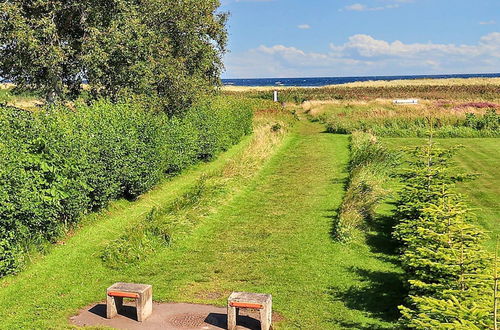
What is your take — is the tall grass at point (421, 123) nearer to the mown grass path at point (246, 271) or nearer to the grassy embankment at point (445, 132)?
the grassy embankment at point (445, 132)

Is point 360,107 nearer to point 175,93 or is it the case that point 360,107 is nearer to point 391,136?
point 391,136

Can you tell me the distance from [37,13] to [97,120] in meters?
8.49

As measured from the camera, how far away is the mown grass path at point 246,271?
827cm

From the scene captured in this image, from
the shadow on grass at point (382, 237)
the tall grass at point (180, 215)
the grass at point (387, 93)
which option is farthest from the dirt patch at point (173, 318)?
the grass at point (387, 93)

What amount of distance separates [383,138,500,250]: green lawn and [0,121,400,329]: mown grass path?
8.27 feet

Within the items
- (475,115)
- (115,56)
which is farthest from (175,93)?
(475,115)

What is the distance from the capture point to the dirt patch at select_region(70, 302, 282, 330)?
7.73m

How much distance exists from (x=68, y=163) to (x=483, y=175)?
→ 1574 cm

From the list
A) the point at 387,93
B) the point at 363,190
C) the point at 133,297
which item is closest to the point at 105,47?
the point at 363,190

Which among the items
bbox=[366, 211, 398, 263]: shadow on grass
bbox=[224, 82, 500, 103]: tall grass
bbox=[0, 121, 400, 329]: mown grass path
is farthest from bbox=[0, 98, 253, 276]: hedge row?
bbox=[224, 82, 500, 103]: tall grass

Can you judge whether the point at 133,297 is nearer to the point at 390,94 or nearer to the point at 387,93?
the point at 390,94

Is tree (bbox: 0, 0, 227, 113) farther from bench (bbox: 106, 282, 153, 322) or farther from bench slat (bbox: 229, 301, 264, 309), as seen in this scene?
bench slat (bbox: 229, 301, 264, 309)

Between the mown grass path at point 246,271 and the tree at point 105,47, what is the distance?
7.42m

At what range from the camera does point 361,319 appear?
7.93m
